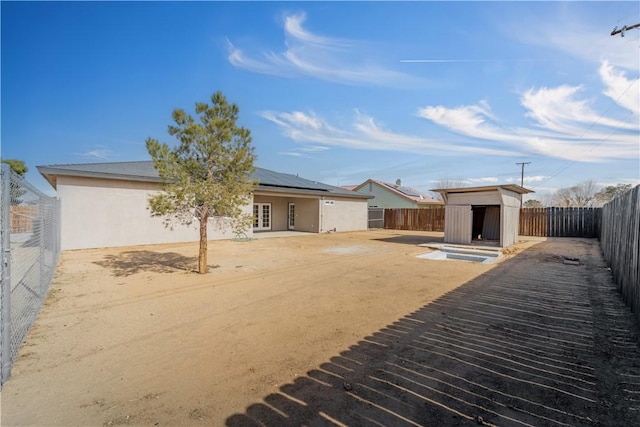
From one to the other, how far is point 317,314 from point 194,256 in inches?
274

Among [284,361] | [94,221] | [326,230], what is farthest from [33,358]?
[326,230]

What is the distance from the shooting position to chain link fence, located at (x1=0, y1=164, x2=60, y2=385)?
2883 mm

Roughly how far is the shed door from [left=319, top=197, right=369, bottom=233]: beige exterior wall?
331 inches

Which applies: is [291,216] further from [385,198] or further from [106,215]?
[385,198]

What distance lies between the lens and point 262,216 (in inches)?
818

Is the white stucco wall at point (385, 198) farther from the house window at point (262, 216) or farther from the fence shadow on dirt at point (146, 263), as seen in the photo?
the fence shadow on dirt at point (146, 263)

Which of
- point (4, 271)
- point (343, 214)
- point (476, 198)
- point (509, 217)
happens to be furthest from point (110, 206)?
point (509, 217)

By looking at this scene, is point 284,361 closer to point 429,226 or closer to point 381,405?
point 381,405

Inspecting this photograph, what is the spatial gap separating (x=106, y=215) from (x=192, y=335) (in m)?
10.8

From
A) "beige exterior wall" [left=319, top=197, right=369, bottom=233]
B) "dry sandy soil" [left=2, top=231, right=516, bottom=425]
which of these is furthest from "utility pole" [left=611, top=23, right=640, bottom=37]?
"beige exterior wall" [left=319, top=197, right=369, bottom=233]

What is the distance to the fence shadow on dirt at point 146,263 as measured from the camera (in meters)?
8.21

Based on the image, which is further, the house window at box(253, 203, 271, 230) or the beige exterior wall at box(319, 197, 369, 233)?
the beige exterior wall at box(319, 197, 369, 233)

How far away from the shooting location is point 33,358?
3400mm

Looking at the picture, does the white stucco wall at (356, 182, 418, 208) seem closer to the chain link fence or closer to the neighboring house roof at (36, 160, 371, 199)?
the neighboring house roof at (36, 160, 371, 199)
